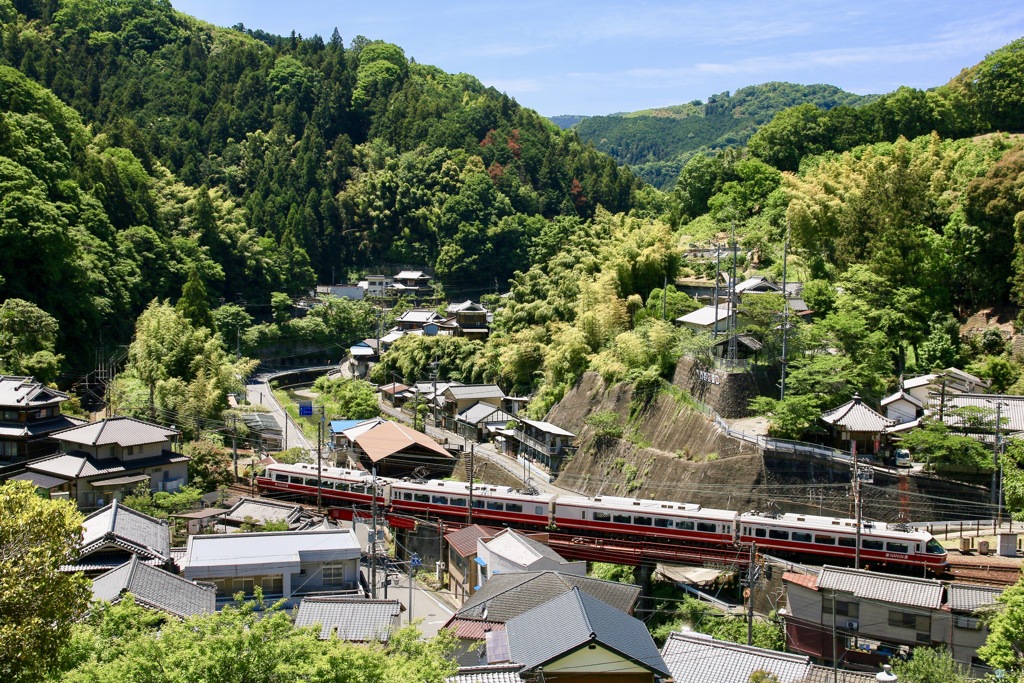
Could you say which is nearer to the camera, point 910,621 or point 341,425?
point 910,621

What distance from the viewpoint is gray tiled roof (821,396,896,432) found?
22078 mm

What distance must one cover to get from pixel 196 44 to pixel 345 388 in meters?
51.0

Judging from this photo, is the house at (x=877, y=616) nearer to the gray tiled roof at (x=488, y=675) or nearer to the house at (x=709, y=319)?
the gray tiled roof at (x=488, y=675)

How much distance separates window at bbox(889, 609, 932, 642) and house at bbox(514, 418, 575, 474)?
46.8 feet

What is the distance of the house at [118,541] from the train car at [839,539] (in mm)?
12101

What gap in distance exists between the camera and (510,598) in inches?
622

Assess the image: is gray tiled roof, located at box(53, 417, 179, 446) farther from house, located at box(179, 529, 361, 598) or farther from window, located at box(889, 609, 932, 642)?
window, located at box(889, 609, 932, 642)

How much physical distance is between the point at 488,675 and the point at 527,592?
4358 millimetres

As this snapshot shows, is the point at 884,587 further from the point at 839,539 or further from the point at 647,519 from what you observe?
the point at 647,519

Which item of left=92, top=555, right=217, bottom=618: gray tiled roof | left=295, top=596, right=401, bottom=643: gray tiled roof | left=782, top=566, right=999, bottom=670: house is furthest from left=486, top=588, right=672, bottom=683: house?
left=92, top=555, right=217, bottom=618: gray tiled roof

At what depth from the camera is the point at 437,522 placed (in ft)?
78.9

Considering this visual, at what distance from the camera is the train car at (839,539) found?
61.4 feet

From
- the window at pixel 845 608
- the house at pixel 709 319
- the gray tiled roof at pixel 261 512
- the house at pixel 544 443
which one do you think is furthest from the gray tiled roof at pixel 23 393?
the window at pixel 845 608

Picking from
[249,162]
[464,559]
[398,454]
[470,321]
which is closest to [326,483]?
[398,454]
